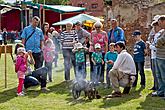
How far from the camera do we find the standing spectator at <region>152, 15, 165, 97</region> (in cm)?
828

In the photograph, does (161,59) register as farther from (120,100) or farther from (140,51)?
(140,51)

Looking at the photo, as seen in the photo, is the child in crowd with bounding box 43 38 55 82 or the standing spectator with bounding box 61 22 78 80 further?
the child in crowd with bounding box 43 38 55 82

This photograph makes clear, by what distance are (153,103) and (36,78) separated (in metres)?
3.28

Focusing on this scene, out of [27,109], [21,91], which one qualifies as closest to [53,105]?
[27,109]

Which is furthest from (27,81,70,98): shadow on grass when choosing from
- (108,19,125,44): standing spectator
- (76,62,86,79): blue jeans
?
(108,19,125,44): standing spectator

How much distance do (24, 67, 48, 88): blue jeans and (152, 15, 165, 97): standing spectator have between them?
2.83 meters

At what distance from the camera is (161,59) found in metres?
8.51

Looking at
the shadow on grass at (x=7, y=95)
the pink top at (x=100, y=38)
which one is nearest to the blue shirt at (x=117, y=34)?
the pink top at (x=100, y=38)

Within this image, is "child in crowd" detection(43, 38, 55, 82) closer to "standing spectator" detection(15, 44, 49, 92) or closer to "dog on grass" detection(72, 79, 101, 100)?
"standing spectator" detection(15, 44, 49, 92)

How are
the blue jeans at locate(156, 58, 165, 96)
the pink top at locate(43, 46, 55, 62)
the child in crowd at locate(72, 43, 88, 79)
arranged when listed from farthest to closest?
the pink top at locate(43, 46, 55, 62) < the child in crowd at locate(72, 43, 88, 79) < the blue jeans at locate(156, 58, 165, 96)

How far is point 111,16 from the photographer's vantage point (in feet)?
72.9

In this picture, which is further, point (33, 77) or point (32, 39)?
point (32, 39)

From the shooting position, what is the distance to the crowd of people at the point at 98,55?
9000mm

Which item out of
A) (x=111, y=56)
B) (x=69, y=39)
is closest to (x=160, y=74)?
(x=111, y=56)
